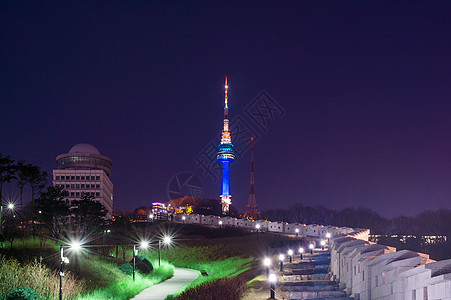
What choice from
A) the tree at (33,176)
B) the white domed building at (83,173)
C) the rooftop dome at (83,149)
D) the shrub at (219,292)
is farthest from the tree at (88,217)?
the rooftop dome at (83,149)

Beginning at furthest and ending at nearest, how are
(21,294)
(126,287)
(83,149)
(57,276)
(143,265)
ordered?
(83,149)
(143,265)
(126,287)
(57,276)
(21,294)

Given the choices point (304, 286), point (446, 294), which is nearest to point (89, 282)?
point (304, 286)

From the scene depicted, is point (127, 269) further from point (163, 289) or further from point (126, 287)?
point (126, 287)

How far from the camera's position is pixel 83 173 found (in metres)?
142

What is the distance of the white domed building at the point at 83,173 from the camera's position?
464 feet

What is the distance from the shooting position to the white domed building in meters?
141

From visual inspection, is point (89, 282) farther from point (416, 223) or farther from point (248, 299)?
point (416, 223)

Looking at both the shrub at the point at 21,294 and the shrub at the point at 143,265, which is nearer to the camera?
the shrub at the point at 21,294

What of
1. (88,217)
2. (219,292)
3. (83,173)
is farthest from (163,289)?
(83,173)

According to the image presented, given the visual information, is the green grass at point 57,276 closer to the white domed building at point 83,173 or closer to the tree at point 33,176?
the tree at point 33,176

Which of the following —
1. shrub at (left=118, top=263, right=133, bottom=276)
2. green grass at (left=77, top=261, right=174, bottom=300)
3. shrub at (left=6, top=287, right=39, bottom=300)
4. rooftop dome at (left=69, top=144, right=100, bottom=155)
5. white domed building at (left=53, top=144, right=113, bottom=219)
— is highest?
rooftop dome at (left=69, top=144, right=100, bottom=155)

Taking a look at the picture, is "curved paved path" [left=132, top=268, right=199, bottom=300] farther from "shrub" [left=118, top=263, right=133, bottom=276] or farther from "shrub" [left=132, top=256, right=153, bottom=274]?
"shrub" [left=118, top=263, right=133, bottom=276]

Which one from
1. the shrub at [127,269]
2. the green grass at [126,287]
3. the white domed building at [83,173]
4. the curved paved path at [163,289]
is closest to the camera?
the green grass at [126,287]

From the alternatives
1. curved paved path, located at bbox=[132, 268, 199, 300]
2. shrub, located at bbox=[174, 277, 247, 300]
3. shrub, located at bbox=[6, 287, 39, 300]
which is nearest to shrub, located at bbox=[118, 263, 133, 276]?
curved paved path, located at bbox=[132, 268, 199, 300]
